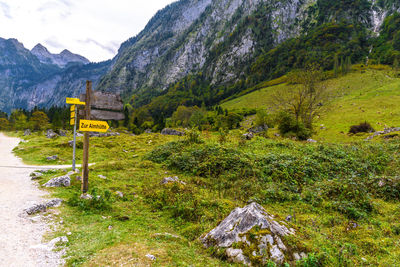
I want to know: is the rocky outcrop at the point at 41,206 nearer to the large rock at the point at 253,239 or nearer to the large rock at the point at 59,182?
the large rock at the point at 59,182

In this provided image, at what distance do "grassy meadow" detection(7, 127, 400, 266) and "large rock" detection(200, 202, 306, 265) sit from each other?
282mm

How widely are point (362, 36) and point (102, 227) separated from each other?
20993cm

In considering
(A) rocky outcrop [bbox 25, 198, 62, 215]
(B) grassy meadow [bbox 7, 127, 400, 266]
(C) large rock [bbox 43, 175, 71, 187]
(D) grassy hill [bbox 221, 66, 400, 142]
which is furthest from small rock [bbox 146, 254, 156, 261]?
(D) grassy hill [bbox 221, 66, 400, 142]

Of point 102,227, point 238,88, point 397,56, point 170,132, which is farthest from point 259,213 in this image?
point 238,88

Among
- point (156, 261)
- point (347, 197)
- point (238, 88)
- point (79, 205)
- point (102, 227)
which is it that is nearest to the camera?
point (156, 261)

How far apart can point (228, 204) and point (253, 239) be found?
11.9ft

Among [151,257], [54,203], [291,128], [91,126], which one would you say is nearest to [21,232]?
[54,203]

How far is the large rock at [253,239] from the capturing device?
504cm

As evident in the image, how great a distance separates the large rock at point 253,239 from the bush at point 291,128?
26.2m

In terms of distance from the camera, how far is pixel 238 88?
183125 mm

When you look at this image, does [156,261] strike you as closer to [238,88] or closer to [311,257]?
[311,257]

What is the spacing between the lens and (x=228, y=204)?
8969 millimetres

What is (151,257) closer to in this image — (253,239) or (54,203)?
(253,239)

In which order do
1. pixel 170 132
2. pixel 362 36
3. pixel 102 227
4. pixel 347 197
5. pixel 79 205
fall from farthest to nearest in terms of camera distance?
1. pixel 362 36
2. pixel 170 132
3. pixel 347 197
4. pixel 79 205
5. pixel 102 227
